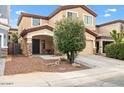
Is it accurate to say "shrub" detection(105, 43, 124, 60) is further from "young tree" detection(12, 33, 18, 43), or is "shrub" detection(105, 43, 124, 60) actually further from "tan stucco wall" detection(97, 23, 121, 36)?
"young tree" detection(12, 33, 18, 43)

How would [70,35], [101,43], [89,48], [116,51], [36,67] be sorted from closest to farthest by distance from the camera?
[36,67] → [70,35] → [116,51] → [89,48] → [101,43]

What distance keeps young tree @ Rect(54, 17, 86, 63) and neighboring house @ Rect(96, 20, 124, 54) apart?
8850 mm

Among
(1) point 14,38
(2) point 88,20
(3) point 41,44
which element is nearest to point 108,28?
(2) point 88,20

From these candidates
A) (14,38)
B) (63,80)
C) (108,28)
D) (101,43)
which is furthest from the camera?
(14,38)

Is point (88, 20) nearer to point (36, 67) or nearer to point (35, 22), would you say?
point (35, 22)

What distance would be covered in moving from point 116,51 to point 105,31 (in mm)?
6637

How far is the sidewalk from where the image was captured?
39.0ft

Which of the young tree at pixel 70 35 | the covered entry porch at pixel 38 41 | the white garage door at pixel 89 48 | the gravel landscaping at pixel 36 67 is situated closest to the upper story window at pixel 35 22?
the covered entry porch at pixel 38 41

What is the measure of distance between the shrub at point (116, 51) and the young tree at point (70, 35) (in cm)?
530

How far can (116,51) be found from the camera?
22.7m

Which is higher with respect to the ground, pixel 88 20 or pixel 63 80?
pixel 88 20

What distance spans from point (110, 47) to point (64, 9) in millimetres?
5846

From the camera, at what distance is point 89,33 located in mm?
25219

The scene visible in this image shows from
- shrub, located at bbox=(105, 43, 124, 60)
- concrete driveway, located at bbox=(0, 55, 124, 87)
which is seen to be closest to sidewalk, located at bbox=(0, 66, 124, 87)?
concrete driveway, located at bbox=(0, 55, 124, 87)
